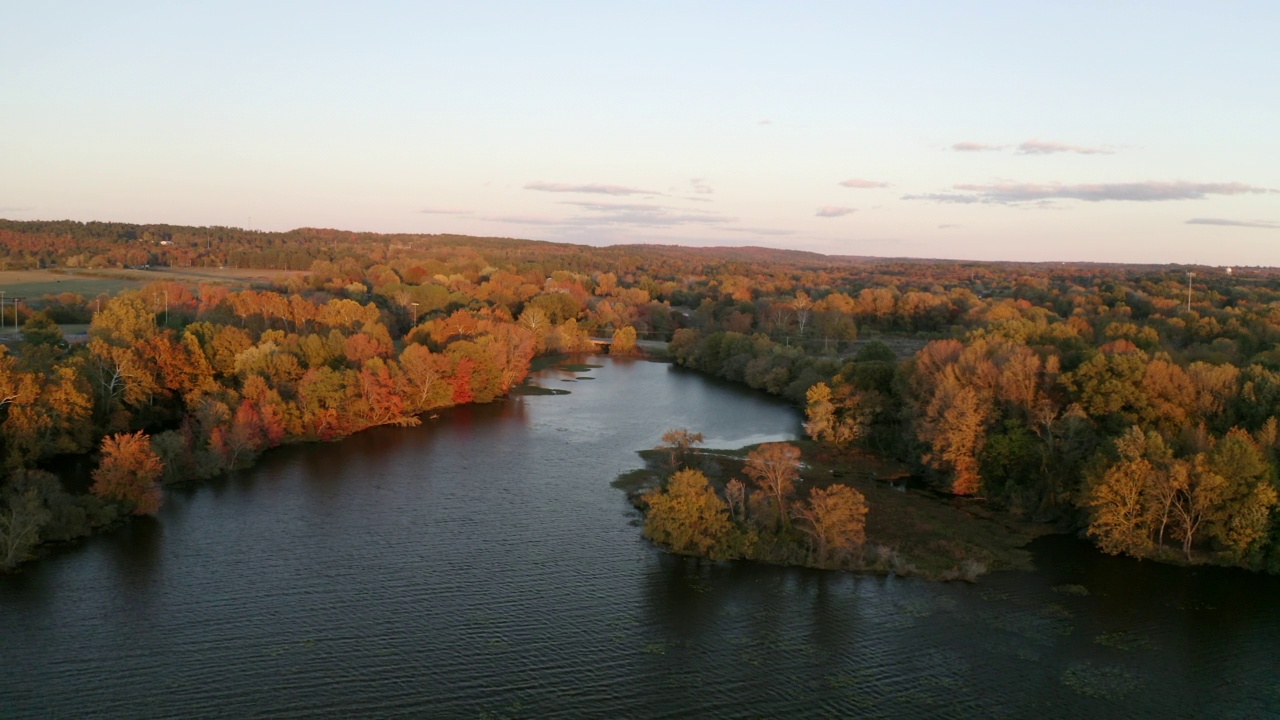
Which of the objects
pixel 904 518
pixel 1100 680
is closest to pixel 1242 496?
pixel 904 518

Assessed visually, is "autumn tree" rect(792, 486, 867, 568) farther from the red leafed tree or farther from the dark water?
the red leafed tree

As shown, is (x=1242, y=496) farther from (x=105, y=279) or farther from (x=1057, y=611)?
(x=105, y=279)

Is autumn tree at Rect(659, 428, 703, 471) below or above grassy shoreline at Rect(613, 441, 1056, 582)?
above

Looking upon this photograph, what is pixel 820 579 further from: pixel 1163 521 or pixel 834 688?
pixel 1163 521

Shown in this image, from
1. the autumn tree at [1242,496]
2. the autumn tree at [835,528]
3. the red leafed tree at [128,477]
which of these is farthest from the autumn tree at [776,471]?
the red leafed tree at [128,477]

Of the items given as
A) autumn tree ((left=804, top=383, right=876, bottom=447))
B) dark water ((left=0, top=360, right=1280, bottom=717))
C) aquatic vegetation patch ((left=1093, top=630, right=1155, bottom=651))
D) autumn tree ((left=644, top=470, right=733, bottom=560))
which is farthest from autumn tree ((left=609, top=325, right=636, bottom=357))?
aquatic vegetation patch ((left=1093, top=630, right=1155, bottom=651))

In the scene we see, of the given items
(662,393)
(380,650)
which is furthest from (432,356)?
(380,650)

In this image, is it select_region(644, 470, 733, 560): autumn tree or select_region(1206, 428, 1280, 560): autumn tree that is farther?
select_region(644, 470, 733, 560): autumn tree
